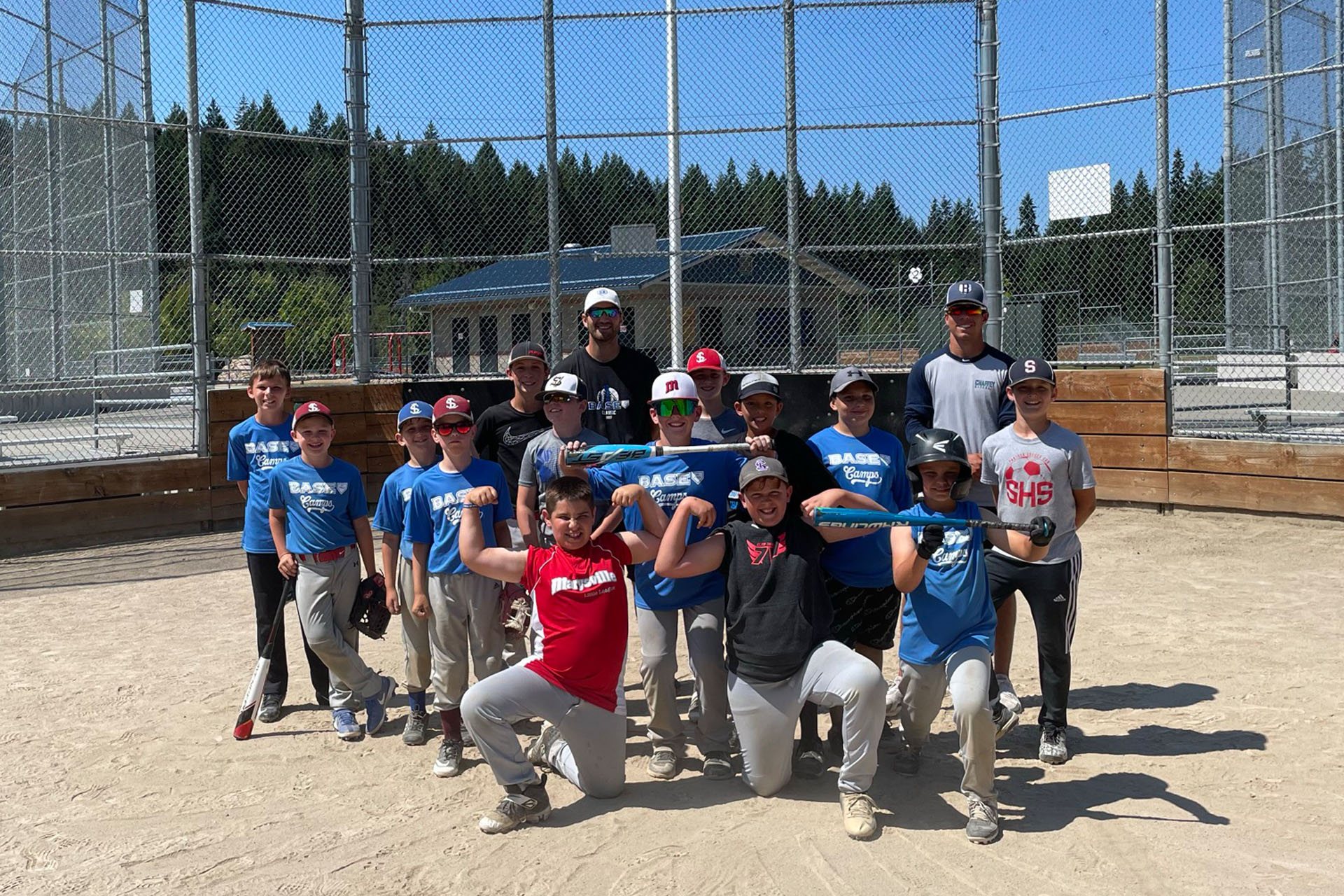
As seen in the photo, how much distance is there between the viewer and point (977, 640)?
441 cm

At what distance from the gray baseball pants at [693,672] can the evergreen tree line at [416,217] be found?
6.74 metres

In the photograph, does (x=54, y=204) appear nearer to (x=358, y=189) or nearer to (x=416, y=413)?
(x=358, y=189)

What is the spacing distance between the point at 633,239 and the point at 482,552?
22.0 ft

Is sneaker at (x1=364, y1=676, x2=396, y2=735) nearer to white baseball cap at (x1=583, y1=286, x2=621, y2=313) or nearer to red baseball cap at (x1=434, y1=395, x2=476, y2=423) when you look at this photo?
red baseball cap at (x1=434, y1=395, x2=476, y2=423)

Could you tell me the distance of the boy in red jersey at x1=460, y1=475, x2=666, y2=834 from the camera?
4.39 m

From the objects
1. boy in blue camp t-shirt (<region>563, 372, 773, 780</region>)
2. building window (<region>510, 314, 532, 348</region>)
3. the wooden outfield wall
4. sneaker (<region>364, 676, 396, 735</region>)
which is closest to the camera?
boy in blue camp t-shirt (<region>563, 372, 773, 780</region>)

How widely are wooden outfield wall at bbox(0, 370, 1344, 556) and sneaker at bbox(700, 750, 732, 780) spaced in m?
6.55

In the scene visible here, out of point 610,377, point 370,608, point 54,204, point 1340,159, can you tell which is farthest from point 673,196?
point 1340,159

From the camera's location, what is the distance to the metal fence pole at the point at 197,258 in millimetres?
10914

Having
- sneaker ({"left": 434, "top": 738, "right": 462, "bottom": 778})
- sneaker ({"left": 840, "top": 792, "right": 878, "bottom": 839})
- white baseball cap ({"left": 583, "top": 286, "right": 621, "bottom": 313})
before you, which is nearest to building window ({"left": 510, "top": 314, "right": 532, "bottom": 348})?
white baseball cap ({"left": 583, "top": 286, "right": 621, "bottom": 313})

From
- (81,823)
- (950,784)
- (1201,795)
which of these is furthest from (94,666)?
(1201,795)

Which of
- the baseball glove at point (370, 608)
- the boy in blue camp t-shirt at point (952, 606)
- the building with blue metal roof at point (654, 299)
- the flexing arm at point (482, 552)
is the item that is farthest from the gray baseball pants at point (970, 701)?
the building with blue metal roof at point (654, 299)

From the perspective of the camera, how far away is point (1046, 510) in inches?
199

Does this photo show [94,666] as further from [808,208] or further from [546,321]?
[808,208]
